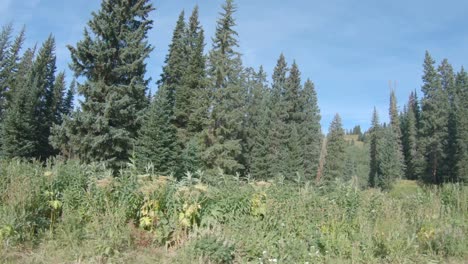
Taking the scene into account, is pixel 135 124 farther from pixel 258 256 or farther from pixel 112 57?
pixel 258 256

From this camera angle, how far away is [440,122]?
54.9 meters

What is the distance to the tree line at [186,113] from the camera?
2244 centimetres

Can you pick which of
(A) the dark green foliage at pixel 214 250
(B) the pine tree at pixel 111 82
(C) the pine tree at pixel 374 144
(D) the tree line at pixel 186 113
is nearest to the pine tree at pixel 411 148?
(D) the tree line at pixel 186 113

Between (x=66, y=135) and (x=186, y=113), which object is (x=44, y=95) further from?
(x=66, y=135)

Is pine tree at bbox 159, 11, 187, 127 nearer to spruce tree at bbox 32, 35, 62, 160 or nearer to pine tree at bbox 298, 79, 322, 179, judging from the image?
spruce tree at bbox 32, 35, 62, 160

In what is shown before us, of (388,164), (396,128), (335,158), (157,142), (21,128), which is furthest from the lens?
(396,128)

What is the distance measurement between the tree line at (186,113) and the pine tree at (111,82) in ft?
0.22

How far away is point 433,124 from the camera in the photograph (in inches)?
2186

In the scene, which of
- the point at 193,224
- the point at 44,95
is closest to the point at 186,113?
the point at 44,95

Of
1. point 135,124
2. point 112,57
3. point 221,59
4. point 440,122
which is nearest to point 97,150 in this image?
point 135,124

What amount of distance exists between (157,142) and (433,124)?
47.2m

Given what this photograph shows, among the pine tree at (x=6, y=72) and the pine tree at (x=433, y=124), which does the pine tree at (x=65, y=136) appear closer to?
the pine tree at (x=6, y=72)

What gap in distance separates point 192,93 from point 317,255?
30.3 meters

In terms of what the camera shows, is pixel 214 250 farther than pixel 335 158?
No
